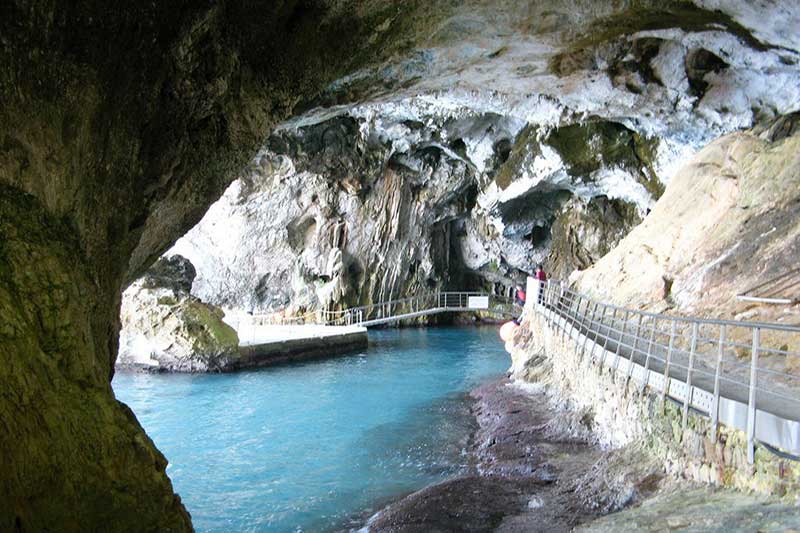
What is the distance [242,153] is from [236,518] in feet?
15.7

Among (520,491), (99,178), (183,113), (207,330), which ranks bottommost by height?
(520,491)

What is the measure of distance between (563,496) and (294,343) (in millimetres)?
14991

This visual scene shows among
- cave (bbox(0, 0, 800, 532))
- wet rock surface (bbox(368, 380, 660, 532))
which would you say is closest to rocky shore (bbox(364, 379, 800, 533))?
wet rock surface (bbox(368, 380, 660, 532))

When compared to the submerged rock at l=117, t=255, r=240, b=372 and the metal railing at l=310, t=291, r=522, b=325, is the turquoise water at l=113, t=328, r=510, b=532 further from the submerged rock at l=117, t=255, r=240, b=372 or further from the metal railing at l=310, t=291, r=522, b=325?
the metal railing at l=310, t=291, r=522, b=325

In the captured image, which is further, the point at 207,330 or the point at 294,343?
the point at 294,343

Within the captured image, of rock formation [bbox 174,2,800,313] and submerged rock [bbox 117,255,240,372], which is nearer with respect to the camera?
rock formation [bbox 174,2,800,313]

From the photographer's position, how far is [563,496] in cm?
702

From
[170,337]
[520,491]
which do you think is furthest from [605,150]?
[170,337]

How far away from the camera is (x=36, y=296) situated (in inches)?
148

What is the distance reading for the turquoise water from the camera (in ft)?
27.5

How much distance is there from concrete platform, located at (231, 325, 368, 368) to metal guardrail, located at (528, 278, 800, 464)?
1140 centimetres

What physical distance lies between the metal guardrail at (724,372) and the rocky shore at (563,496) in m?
0.57

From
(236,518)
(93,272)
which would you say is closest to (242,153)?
(93,272)

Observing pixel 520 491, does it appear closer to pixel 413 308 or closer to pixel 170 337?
pixel 170 337
